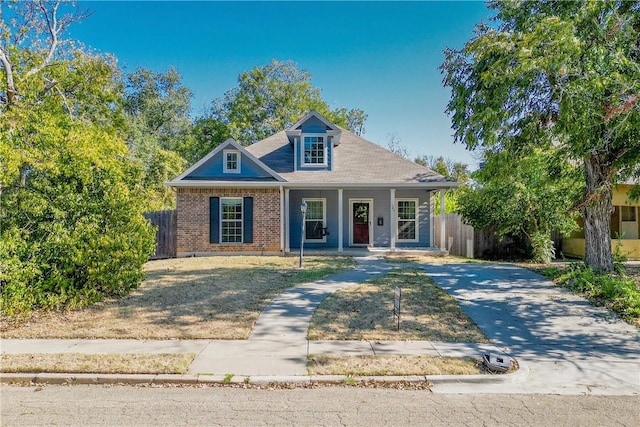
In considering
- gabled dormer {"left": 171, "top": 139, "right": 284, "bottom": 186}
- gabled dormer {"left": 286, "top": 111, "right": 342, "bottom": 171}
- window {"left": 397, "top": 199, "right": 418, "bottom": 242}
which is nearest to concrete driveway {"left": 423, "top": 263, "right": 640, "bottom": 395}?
window {"left": 397, "top": 199, "right": 418, "bottom": 242}

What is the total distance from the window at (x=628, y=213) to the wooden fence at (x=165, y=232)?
19538 mm

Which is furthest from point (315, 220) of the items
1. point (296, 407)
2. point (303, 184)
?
point (296, 407)

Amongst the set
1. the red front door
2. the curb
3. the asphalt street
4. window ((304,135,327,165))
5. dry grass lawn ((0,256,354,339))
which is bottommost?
the asphalt street

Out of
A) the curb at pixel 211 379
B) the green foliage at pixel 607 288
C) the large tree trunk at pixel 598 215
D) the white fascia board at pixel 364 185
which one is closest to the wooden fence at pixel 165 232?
the white fascia board at pixel 364 185

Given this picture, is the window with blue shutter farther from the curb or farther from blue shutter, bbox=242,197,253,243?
the curb

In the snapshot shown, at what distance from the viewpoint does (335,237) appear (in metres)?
A: 17.5

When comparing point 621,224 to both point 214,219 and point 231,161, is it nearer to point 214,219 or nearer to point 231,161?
point 231,161

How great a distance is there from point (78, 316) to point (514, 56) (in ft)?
32.4

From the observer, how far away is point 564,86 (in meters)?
8.02

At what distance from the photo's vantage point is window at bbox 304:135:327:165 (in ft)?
55.7

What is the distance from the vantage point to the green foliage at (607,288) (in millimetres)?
7563

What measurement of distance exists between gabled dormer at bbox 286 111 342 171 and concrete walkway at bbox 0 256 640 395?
9.19m

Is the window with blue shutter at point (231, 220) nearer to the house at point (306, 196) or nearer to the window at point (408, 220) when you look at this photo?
the house at point (306, 196)

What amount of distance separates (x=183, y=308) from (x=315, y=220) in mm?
10355
